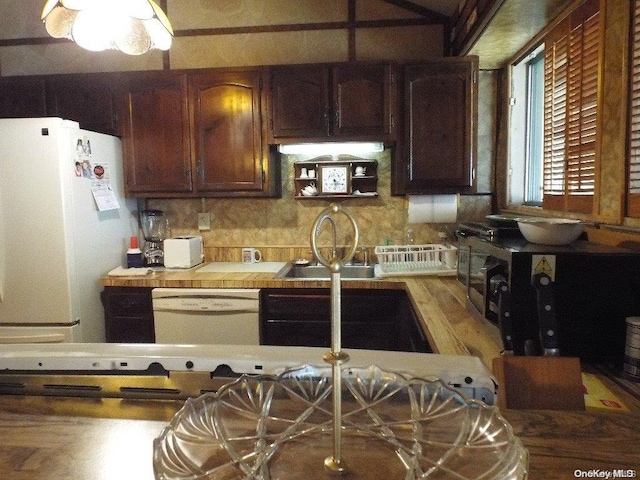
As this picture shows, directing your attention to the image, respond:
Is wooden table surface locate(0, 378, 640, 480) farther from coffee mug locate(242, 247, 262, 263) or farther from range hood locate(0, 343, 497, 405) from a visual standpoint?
coffee mug locate(242, 247, 262, 263)

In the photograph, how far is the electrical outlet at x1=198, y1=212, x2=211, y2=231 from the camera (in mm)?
3227

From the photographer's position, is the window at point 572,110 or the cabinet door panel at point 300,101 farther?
the cabinet door panel at point 300,101

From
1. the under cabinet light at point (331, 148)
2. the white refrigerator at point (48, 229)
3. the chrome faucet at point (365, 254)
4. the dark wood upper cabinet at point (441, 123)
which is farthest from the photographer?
the chrome faucet at point (365, 254)

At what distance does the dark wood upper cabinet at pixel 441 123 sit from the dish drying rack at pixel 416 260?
1.37ft

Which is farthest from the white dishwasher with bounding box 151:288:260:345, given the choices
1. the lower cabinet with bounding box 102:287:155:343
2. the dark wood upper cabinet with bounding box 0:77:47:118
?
the dark wood upper cabinet with bounding box 0:77:47:118

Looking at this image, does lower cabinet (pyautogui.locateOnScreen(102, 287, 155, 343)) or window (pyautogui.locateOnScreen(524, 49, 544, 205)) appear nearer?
window (pyautogui.locateOnScreen(524, 49, 544, 205))

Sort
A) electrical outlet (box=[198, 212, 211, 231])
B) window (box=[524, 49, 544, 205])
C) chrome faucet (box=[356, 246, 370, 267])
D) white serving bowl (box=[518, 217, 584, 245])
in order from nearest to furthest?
white serving bowl (box=[518, 217, 584, 245]), window (box=[524, 49, 544, 205]), chrome faucet (box=[356, 246, 370, 267]), electrical outlet (box=[198, 212, 211, 231])

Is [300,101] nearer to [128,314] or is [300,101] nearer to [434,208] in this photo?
[434,208]

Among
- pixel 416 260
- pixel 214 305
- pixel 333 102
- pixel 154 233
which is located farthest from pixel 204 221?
pixel 416 260

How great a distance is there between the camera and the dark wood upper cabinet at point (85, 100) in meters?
2.86

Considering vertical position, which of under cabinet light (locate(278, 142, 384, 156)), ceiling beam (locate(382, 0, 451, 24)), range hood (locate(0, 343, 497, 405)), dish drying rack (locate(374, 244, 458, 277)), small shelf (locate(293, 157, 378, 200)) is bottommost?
dish drying rack (locate(374, 244, 458, 277))

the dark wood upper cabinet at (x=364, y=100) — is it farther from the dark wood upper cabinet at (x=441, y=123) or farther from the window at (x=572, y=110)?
the window at (x=572, y=110)

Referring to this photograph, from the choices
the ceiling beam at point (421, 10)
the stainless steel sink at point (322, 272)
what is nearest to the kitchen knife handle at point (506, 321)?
the stainless steel sink at point (322, 272)

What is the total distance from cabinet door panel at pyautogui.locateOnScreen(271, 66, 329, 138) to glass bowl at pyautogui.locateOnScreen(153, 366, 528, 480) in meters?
2.12
